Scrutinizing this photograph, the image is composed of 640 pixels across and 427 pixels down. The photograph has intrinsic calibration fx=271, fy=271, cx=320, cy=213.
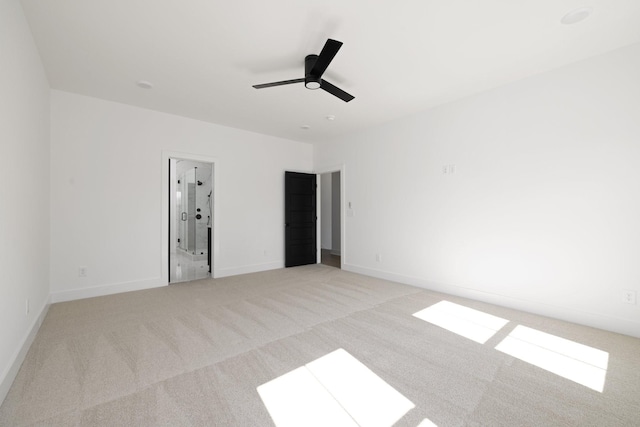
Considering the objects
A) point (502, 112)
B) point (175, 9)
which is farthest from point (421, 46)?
point (175, 9)

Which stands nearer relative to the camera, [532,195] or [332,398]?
[332,398]

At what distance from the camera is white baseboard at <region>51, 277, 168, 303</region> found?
3.62m

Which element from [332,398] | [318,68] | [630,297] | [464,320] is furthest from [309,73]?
[630,297]

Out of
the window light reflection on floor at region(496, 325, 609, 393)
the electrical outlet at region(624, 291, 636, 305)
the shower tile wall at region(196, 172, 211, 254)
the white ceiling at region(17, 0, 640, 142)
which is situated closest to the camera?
the window light reflection on floor at region(496, 325, 609, 393)

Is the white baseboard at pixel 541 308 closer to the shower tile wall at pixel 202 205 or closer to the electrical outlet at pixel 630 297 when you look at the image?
the electrical outlet at pixel 630 297

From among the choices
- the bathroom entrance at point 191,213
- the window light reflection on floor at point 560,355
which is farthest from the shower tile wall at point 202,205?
the window light reflection on floor at point 560,355

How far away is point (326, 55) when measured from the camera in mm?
2355

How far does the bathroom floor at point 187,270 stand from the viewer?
16.4 ft

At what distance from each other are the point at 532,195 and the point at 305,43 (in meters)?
3.07

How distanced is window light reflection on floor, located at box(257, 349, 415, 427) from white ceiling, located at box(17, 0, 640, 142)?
2.80 meters

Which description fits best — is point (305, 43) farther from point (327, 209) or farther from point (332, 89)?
point (327, 209)

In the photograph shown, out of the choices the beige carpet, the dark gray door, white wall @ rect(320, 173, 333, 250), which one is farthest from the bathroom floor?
white wall @ rect(320, 173, 333, 250)

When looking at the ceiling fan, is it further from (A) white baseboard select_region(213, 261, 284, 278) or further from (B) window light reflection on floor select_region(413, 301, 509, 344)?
(A) white baseboard select_region(213, 261, 284, 278)

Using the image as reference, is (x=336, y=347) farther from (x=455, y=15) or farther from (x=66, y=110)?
(x=66, y=110)
